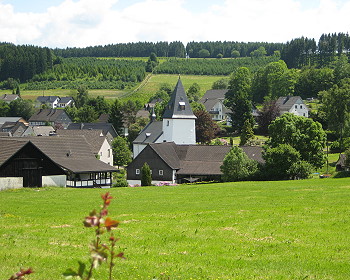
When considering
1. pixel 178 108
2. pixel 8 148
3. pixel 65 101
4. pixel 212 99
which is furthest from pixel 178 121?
pixel 65 101

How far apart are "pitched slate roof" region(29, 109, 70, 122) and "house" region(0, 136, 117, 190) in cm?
8742

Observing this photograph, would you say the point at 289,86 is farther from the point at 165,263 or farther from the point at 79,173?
the point at 165,263

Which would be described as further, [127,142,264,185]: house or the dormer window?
the dormer window

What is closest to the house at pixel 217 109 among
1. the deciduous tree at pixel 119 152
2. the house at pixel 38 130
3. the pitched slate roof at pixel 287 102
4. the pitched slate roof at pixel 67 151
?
the pitched slate roof at pixel 287 102

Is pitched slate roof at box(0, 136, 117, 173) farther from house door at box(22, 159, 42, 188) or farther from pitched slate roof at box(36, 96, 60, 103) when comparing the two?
pitched slate roof at box(36, 96, 60, 103)

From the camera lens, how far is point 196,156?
68.1m

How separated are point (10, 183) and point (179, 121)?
36.0 m

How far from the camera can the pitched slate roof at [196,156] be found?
212 feet

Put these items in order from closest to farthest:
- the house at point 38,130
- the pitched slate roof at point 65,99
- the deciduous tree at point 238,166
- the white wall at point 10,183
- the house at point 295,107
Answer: the white wall at point 10,183
the deciduous tree at point 238,166
the house at point 38,130
the house at point 295,107
the pitched slate roof at point 65,99

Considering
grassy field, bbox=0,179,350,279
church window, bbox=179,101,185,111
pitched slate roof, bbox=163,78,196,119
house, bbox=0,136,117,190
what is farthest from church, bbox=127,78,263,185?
grassy field, bbox=0,179,350,279

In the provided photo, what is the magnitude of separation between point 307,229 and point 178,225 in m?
5.12

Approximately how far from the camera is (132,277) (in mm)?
13445

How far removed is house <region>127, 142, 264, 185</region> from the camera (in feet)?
211

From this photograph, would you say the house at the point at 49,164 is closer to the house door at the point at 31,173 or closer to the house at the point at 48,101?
the house door at the point at 31,173
